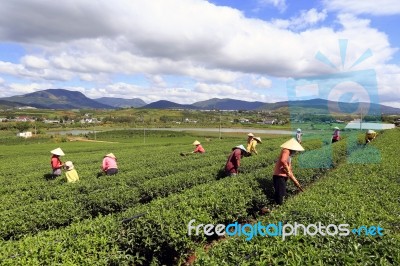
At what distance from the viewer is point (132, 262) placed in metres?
6.08

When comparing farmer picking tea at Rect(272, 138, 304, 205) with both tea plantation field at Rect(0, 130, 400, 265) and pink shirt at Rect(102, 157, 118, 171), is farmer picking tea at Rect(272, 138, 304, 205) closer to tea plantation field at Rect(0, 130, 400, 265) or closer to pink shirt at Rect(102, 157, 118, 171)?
tea plantation field at Rect(0, 130, 400, 265)

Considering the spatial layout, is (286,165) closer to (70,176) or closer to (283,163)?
(283,163)

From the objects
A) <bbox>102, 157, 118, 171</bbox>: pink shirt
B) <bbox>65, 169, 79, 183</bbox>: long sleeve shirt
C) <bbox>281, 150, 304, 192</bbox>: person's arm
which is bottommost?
<bbox>65, 169, 79, 183</bbox>: long sleeve shirt

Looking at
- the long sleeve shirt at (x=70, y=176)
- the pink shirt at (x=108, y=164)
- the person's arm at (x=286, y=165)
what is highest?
the person's arm at (x=286, y=165)

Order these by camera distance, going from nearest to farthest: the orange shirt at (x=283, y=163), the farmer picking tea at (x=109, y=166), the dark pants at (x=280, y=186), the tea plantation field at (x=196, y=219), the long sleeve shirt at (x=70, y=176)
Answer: the tea plantation field at (x=196, y=219)
the orange shirt at (x=283, y=163)
the dark pants at (x=280, y=186)
the long sleeve shirt at (x=70, y=176)
the farmer picking tea at (x=109, y=166)

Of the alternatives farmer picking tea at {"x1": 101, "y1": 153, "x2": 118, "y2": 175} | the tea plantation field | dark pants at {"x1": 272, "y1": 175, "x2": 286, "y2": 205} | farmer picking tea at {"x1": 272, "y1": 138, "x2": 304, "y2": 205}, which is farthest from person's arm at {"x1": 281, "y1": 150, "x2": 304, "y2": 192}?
farmer picking tea at {"x1": 101, "y1": 153, "x2": 118, "y2": 175}

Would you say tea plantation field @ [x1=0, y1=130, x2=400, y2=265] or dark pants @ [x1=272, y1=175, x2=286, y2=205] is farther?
dark pants @ [x1=272, y1=175, x2=286, y2=205]

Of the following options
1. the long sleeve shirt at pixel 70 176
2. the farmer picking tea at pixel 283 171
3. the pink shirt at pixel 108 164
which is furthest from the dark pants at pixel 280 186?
the long sleeve shirt at pixel 70 176

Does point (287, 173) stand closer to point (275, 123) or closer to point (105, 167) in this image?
point (105, 167)

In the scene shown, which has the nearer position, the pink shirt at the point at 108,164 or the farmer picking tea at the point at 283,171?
the farmer picking tea at the point at 283,171

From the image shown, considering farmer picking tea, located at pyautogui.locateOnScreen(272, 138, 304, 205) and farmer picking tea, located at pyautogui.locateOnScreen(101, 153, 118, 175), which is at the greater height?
farmer picking tea, located at pyautogui.locateOnScreen(272, 138, 304, 205)

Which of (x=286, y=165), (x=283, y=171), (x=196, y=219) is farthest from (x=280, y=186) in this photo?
(x=196, y=219)

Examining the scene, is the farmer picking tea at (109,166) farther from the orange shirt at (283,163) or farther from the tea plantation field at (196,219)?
the orange shirt at (283,163)

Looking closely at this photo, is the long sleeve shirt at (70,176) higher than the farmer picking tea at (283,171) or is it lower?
lower
